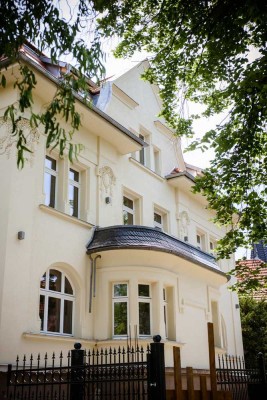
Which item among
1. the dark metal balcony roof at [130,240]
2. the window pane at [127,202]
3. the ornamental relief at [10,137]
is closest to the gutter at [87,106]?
the ornamental relief at [10,137]

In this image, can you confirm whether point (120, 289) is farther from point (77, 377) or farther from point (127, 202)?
point (77, 377)

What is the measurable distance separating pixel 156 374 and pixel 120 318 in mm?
6553

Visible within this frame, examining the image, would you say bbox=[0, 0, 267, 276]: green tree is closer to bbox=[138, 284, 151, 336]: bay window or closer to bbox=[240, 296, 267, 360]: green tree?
bbox=[138, 284, 151, 336]: bay window

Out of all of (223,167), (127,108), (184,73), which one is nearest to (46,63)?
(127,108)

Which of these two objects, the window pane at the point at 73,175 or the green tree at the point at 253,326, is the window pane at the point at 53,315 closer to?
the window pane at the point at 73,175

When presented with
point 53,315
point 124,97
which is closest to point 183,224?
point 124,97

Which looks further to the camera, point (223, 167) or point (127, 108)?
point (127, 108)

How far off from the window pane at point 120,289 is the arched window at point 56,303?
1316mm

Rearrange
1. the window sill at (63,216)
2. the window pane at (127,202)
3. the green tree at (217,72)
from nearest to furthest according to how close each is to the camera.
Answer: the green tree at (217,72) → the window sill at (63,216) → the window pane at (127,202)

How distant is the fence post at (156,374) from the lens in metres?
7.08

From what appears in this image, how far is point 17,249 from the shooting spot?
11.5 meters

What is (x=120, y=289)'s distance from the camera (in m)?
14.0

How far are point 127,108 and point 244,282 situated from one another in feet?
27.4

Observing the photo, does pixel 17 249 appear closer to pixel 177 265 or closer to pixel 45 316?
pixel 45 316
